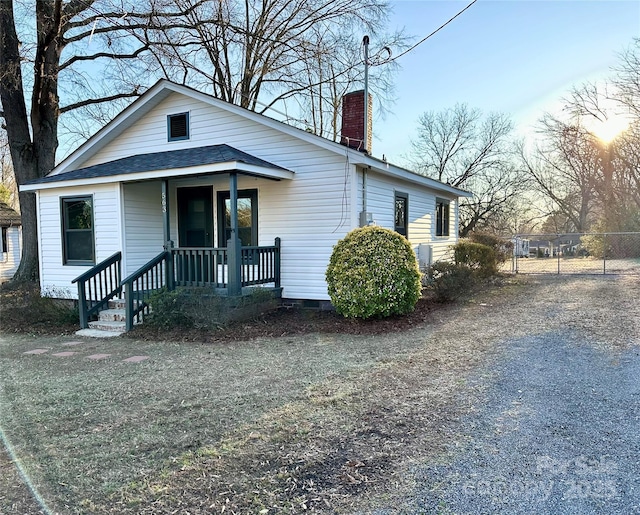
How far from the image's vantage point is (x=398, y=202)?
36.4ft

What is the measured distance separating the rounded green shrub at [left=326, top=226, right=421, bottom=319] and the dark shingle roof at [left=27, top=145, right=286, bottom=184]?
2.47 m

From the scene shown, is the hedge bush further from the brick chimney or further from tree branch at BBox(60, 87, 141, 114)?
tree branch at BBox(60, 87, 141, 114)

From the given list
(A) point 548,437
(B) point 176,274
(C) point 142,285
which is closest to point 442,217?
(B) point 176,274

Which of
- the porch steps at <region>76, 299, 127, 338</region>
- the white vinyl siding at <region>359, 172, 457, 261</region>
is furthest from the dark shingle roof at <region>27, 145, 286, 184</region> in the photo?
the porch steps at <region>76, 299, 127, 338</region>

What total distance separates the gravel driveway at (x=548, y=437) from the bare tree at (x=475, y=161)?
76.0 ft

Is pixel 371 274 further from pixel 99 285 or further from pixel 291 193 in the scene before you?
pixel 99 285

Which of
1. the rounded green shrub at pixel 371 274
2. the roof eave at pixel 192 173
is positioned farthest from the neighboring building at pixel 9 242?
the rounded green shrub at pixel 371 274

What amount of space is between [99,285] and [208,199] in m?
3.04

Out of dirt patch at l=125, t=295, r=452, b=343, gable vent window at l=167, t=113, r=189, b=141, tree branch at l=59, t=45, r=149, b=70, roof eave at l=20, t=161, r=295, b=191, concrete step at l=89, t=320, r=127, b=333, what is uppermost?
tree branch at l=59, t=45, r=149, b=70

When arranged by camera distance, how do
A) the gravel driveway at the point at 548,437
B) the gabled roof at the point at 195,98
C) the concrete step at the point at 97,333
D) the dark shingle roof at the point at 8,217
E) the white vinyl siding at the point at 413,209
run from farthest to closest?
the dark shingle roof at the point at 8,217 < the white vinyl siding at the point at 413,209 < the gabled roof at the point at 195,98 < the concrete step at the point at 97,333 < the gravel driveway at the point at 548,437

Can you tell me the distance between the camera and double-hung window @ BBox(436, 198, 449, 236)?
14.5m

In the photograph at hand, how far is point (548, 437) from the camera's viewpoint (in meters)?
3.25

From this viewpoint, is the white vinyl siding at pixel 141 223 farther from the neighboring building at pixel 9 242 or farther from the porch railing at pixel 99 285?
the neighboring building at pixel 9 242

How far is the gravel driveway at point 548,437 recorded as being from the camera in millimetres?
2480
